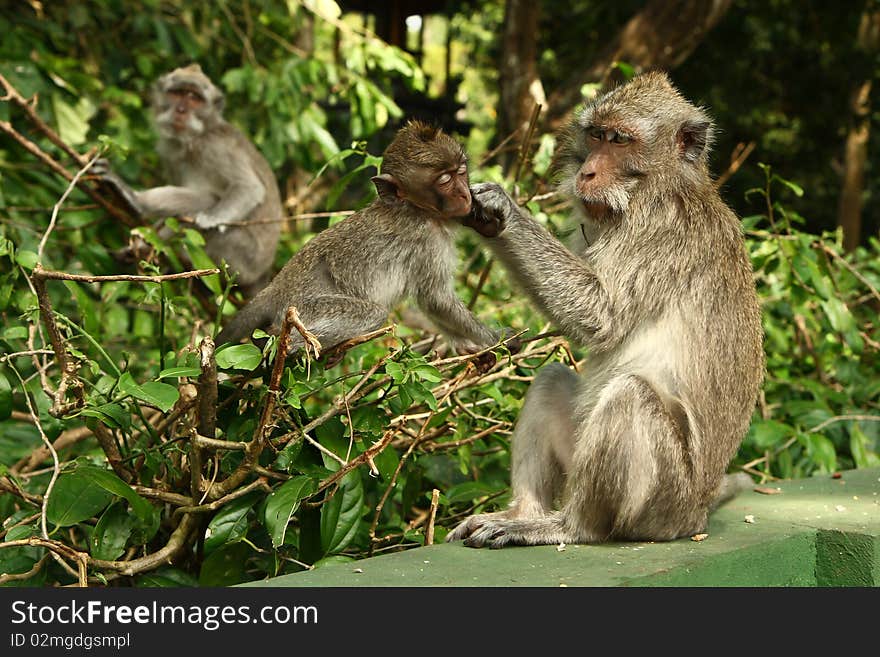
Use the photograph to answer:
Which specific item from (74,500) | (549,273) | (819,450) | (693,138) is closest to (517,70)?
(819,450)

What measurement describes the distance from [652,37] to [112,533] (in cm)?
820

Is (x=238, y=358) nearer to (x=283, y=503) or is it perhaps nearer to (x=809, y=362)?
(x=283, y=503)

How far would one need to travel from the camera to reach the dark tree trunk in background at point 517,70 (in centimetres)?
1054

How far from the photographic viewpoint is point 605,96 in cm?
425

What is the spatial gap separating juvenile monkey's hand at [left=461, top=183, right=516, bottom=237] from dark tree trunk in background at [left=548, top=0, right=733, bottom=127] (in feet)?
20.8

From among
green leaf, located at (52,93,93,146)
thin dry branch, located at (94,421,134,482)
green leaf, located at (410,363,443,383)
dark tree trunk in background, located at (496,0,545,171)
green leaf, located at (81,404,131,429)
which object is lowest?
thin dry branch, located at (94,421,134,482)

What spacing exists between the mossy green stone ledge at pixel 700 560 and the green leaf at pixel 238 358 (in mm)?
693

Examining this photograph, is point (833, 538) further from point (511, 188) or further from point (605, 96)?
point (511, 188)

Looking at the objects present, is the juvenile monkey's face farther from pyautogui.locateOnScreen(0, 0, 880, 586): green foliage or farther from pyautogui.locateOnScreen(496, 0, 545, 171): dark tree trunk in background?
pyautogui.locateOnScreen(496, 0, 545, 171): dark tree trunk in background

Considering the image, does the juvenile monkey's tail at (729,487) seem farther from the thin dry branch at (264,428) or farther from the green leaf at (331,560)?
the thin dry branch at (264,428)

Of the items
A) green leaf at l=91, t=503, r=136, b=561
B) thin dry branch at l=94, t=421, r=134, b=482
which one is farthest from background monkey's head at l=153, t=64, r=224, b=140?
green leaf at l=91, t=503, r=136, b=561

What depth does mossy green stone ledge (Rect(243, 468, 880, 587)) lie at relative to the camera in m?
3.20

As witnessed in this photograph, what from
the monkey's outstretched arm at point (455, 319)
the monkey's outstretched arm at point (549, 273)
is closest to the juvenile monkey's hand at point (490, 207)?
the monkey's outstretched arm at point (549, 273)

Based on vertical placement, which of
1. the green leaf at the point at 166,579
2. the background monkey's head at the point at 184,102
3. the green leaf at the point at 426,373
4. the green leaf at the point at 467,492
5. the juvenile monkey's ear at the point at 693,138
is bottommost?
the green leaf at the point at 166,579
